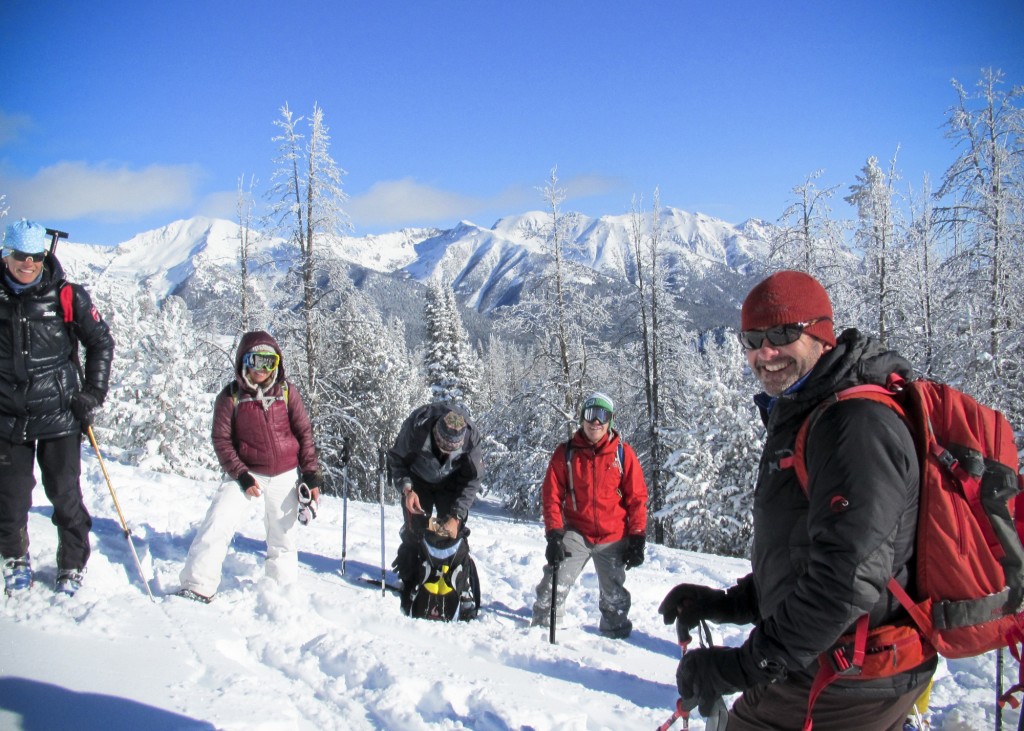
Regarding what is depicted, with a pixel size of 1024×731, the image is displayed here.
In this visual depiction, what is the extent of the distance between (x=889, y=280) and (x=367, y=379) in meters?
23.5

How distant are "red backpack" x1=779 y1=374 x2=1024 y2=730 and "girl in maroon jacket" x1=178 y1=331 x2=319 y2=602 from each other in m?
4.72

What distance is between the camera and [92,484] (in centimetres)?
858

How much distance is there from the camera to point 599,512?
5.89 meters

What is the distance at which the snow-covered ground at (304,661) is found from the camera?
125 inches

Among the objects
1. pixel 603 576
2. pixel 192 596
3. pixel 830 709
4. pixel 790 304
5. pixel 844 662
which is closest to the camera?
pixel 844 662

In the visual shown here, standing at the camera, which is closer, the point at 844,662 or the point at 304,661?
the point at 844,662

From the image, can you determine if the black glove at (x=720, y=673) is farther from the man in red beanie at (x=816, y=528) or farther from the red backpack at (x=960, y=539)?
the red backpack at (x=960, y=539)

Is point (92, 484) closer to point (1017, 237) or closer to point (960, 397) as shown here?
point (960, 397)

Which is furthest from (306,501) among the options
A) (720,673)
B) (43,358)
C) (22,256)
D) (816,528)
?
(816,528)

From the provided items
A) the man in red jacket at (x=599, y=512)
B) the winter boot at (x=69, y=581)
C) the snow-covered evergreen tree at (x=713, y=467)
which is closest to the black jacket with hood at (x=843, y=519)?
the man in red jacket at (x=599, y=512)

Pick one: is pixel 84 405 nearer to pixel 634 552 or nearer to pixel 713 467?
pixel 634 552

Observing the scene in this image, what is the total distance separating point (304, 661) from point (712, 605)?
8.82ft

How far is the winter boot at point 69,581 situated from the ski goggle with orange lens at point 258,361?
1.99 metres

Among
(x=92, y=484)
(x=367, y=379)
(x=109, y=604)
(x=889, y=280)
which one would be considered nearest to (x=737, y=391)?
(x=889, y=280)
